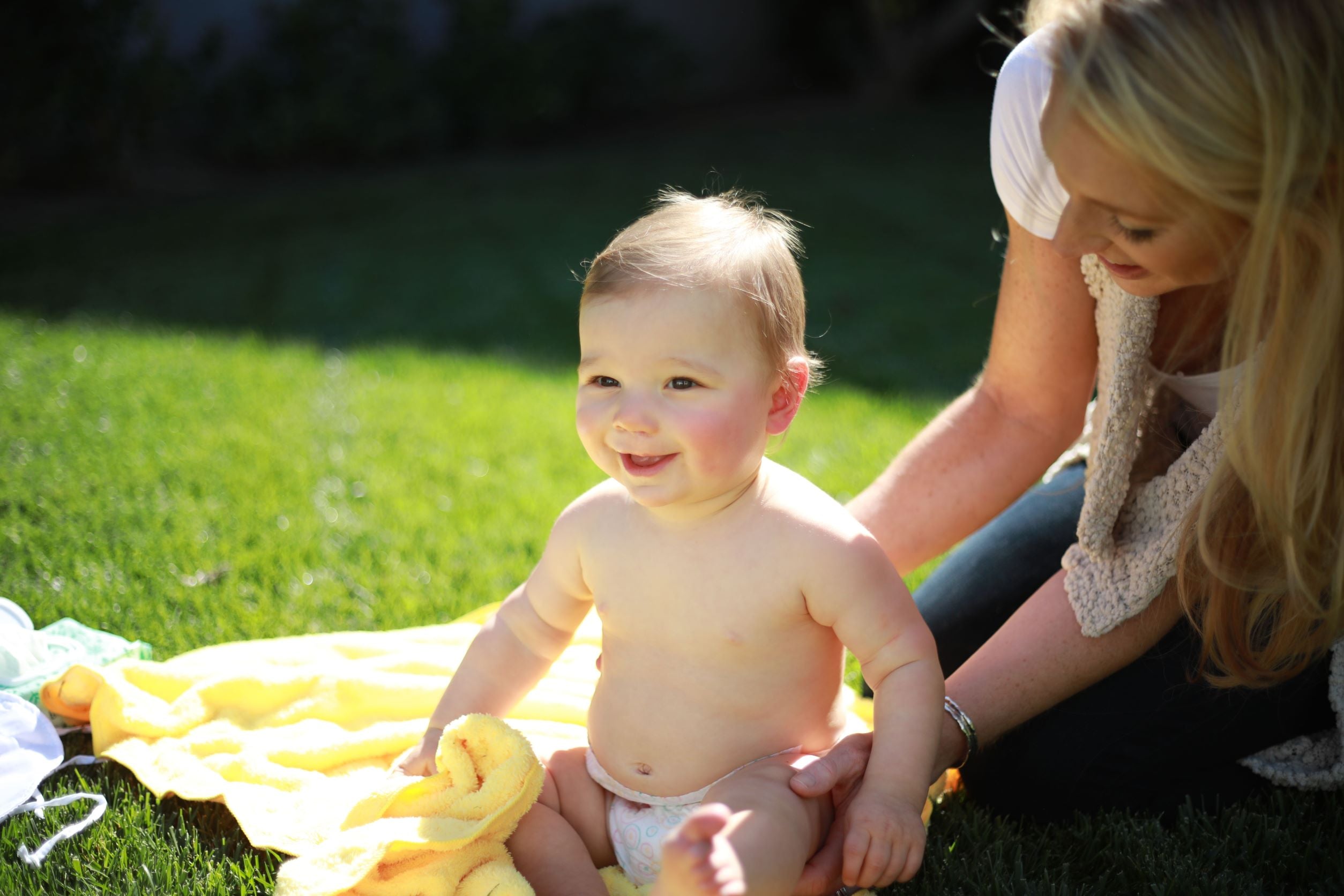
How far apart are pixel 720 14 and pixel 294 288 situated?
6509 mm

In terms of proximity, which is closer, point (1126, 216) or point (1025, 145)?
point (1126, 216)

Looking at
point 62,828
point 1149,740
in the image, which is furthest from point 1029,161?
point 62,828

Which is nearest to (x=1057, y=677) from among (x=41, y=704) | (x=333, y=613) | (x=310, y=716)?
(x=310, y=716)

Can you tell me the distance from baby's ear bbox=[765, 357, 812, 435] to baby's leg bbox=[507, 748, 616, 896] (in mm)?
609

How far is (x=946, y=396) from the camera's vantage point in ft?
13.6

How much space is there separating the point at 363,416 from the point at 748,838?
2.87 metres

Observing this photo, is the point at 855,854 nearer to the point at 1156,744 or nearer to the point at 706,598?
the point at 706,598

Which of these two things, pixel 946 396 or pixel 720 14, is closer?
pixel 946 396

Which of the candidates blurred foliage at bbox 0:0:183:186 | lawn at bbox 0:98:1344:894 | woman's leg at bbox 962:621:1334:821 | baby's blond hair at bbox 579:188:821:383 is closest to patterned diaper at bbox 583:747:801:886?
lawn at bbox 0:98:1344:894

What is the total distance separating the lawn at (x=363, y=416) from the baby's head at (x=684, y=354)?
0.47 m

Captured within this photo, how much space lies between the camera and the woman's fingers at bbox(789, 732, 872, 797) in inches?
59.0

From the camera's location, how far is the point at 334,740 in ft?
6.58

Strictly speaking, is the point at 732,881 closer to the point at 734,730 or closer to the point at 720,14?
the point at 734,730

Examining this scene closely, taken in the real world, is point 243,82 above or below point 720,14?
below
